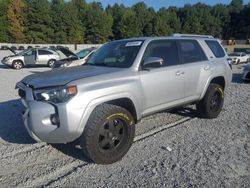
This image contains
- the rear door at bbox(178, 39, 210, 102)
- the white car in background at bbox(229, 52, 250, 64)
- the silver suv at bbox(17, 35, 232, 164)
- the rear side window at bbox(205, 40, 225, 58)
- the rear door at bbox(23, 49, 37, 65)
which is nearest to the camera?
the silver suv at bbox(17, 35, 232, 164)

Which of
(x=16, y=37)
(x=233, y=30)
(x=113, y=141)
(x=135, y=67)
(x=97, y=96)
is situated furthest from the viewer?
(x=233, y=30)

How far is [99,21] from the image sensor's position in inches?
3536

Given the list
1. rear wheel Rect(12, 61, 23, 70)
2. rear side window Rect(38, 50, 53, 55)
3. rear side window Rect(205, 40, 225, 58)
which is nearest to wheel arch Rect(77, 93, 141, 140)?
rear side window Rect(205, 40, 225, 58)

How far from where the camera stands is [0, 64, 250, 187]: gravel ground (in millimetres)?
3883

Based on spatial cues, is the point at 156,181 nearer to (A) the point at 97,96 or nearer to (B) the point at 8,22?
(A) the point at 97,96

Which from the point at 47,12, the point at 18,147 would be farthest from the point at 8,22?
the point at 18,147

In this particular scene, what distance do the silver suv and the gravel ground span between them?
36cm

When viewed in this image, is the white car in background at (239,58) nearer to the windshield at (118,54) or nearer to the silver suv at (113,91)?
→ the silver suv at (113,91)

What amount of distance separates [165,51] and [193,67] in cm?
74

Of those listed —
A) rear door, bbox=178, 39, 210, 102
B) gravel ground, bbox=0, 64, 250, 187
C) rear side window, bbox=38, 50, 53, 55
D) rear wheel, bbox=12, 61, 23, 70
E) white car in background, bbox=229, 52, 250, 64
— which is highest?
rear door, bbox=178, 39, 210, 102

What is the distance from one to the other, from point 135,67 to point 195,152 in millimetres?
1651

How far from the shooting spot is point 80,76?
432cm

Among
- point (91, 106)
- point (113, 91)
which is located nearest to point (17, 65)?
point (113, 91)

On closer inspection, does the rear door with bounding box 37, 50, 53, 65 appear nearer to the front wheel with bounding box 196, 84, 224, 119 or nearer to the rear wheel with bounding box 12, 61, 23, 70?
the rear wheel with bounding box 12, 61, 23, 70
